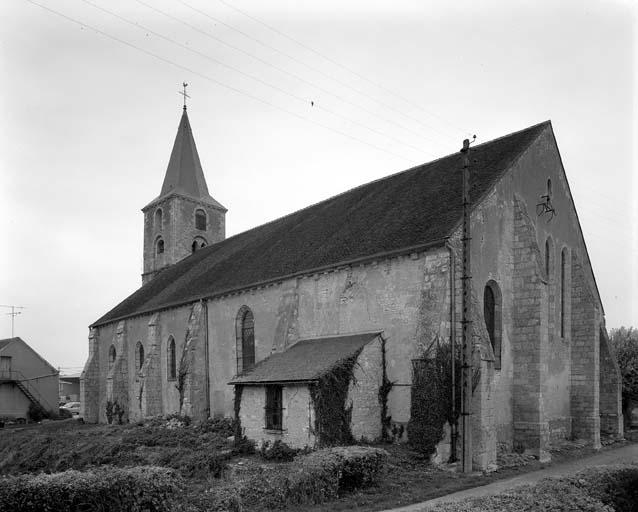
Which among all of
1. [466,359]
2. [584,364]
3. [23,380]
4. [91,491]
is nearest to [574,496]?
[466,359]

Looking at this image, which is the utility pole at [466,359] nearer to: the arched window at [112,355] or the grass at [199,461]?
the grass at [199,461]

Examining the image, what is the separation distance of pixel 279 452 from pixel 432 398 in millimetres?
5007

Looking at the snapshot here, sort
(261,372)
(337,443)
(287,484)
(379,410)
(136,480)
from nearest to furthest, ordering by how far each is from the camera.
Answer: (136,480) < (287,484) < (337,443) < (379,410) < (261,372)

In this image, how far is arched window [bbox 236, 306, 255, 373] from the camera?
84.1 ft

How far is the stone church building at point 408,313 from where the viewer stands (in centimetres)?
1819

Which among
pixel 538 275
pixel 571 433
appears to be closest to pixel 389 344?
pixel 538 275

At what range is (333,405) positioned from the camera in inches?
697

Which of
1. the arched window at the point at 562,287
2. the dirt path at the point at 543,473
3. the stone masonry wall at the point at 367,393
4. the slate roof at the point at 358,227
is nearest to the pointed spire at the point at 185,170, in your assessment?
the slate roof at the point at 358,227

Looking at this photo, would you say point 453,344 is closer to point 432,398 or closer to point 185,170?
point 432,398

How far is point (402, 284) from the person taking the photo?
62.5 feet

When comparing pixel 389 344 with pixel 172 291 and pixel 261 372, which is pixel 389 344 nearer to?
pixel 261 372

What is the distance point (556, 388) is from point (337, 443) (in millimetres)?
9166

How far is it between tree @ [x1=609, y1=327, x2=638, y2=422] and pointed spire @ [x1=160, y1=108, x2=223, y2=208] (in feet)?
94.1

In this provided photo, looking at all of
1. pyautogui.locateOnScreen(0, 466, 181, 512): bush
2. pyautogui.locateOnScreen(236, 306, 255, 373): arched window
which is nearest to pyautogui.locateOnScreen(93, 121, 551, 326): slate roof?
pyautogui.locateOnScreen(236, 306, 255, 373): arched window
